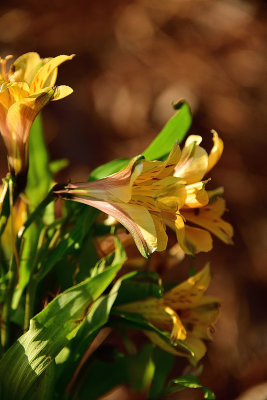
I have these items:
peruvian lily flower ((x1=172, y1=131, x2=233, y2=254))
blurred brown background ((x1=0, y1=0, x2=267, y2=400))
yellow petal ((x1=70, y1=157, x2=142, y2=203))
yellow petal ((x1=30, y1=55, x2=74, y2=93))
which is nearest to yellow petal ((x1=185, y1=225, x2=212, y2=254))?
peruvian lily flower ((x1=172, y1=131, x2=233, y2=254))

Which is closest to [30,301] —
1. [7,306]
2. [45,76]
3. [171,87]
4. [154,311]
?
[7,306]

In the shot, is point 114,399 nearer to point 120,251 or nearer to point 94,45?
point 120,251

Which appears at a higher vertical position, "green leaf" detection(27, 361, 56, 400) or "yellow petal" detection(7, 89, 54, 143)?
"yellow petal" detection(7, 89, 54, 143)

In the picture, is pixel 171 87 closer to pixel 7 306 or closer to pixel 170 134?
pixel 170 134

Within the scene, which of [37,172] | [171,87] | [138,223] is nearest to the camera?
[138,223]

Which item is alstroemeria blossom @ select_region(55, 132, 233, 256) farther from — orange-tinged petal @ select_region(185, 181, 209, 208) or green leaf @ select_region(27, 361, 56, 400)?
green leaf @ select_region(27, 361, 56, 400)

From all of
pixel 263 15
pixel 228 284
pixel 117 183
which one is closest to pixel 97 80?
pixel 263 15
